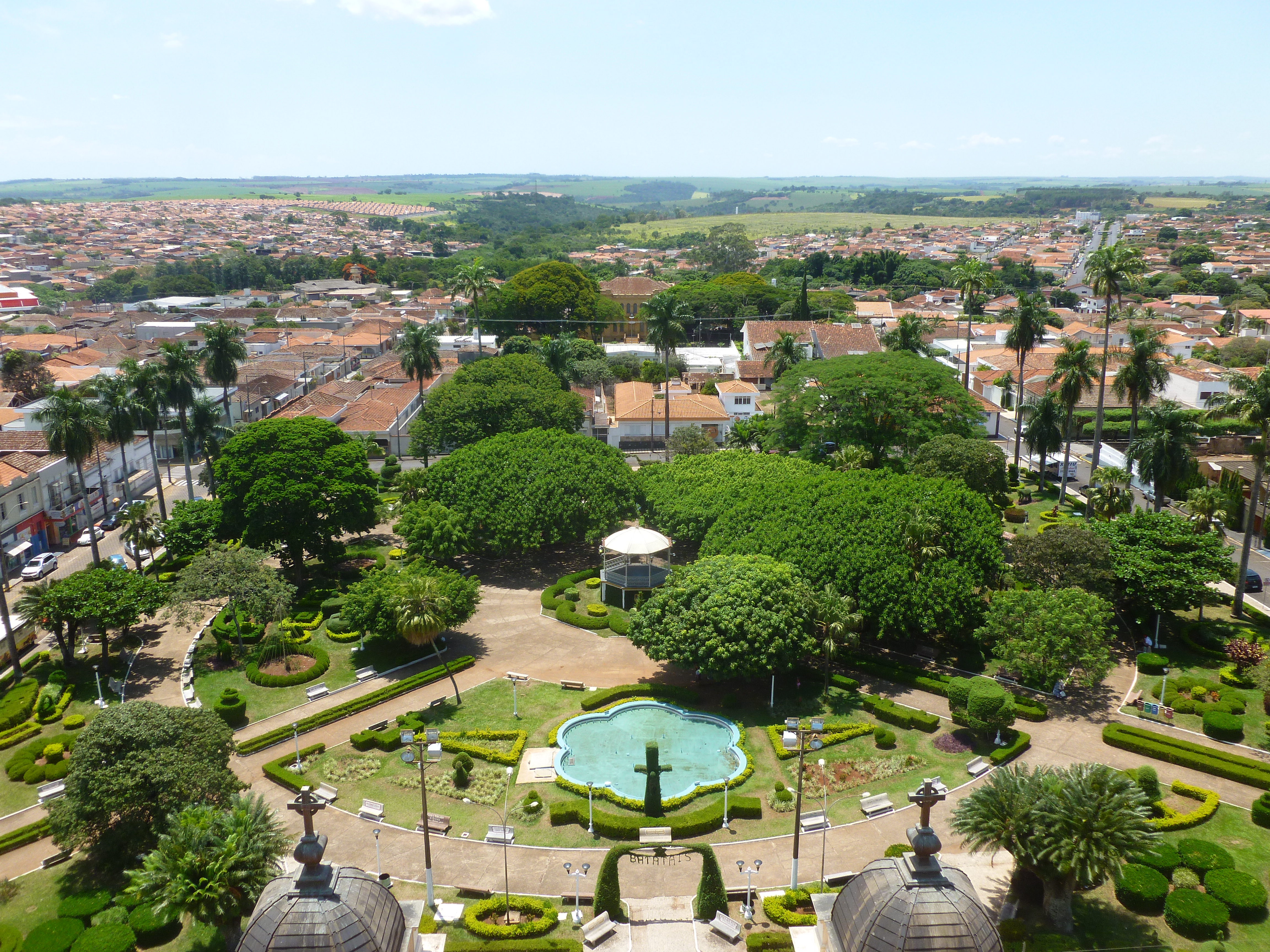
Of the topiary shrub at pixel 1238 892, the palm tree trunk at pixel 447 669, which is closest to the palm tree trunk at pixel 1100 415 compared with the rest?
the topiary shrub at pixel 1238 892

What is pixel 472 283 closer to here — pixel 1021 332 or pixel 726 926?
pixel 1021 332

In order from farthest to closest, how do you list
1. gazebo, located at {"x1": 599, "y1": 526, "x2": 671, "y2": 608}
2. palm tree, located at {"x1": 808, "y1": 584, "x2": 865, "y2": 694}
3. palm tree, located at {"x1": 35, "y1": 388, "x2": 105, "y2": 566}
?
palm tree, located at {"x1": 35, "y1": 388, "x2": 105, "y2": 566}
gazebo, located at {"x1": 599, "y1": 526, "x2": 671, "y2": 608}
palm tree, located at {"x1": 808, "y1": 584, "x2": 865, "y2": 694}

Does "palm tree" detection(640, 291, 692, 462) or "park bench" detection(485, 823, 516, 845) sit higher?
"palm tree" detection(640, 291, 692, 462)

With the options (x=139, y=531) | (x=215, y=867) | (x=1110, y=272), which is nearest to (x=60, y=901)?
(x=215, y=867)

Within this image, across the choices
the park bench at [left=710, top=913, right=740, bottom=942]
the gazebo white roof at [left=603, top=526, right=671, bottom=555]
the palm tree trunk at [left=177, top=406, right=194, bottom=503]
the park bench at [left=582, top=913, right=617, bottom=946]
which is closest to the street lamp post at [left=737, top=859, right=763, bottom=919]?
the park bench at [left=710, top=913, right=740, bottom=942]

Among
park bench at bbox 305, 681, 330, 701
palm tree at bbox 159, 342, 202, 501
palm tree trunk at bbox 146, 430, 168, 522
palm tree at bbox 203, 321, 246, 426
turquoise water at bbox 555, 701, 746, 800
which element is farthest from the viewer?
palm tree at bbox 203, 321, 246, 426

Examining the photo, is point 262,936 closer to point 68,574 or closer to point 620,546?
point 620,546

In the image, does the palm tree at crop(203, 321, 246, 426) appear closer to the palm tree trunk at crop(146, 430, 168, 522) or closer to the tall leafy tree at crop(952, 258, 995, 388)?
the palm tree trunk at crop(146, 430, 168, 522)

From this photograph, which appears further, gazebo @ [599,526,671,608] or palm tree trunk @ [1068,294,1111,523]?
palm tree trunk @ [1068,294,1111,523]
